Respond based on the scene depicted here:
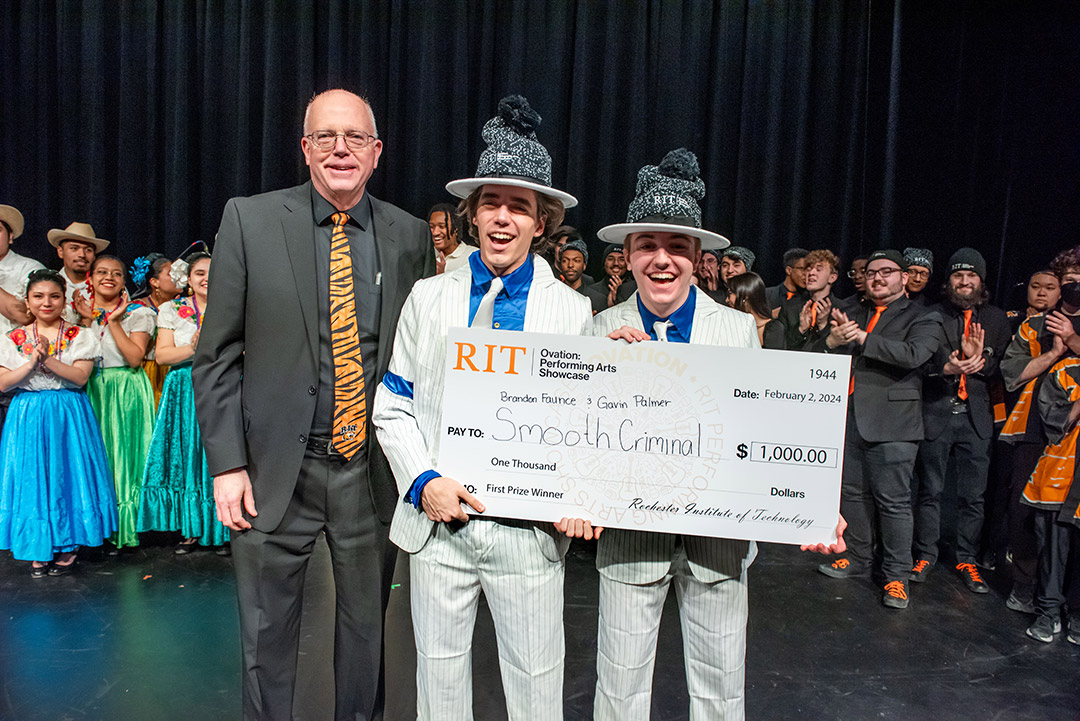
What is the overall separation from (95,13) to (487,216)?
6.01 metres

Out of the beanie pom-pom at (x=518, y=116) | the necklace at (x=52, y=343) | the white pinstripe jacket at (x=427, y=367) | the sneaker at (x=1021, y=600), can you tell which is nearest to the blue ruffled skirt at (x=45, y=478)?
the necklace at (x=52, y=343)

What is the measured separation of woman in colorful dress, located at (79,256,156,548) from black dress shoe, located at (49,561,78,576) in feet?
0.83

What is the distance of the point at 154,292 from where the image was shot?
4.36 metres

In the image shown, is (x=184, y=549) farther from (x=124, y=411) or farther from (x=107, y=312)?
(x=107, y=312)

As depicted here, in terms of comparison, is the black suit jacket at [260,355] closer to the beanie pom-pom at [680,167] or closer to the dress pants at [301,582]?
the dress pants at [301,582]

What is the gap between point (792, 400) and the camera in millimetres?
1420

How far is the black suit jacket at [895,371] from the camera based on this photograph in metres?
3.38

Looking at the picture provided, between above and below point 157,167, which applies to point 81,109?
above

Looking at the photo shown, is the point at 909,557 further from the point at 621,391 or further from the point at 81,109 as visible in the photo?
the point at 81,109

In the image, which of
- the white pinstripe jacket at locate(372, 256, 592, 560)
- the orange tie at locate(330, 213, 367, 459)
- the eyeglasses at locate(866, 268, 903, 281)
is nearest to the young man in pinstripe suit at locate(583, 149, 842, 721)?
the white pinstripe jacket at locate(372, 256, 592, 560)

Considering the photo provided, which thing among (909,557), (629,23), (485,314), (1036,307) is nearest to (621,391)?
(485,314)

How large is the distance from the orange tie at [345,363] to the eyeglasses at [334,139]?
0.27 metres

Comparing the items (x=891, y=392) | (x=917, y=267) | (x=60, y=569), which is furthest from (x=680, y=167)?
(x=60, y=569)

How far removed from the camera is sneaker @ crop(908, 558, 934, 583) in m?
3.69
